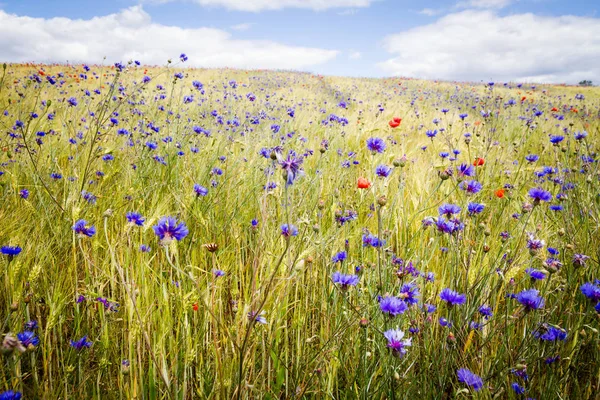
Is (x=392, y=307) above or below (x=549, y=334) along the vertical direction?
above

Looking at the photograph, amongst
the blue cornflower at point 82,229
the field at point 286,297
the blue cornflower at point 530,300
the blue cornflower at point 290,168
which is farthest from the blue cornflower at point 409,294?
the blue cornflower at point 82,229

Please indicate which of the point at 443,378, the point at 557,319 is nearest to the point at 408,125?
the point at 557,319

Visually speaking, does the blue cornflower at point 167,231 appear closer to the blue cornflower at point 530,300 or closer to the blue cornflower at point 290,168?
the blue cornflower at point 290,168

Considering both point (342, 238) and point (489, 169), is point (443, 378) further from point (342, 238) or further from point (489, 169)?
point (489, 169)

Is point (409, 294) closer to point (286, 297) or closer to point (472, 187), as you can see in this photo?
point (286, 297)

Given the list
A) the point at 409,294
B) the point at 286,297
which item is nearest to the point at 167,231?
the point at 286,297

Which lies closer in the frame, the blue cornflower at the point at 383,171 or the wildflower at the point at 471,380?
the wildflower at the point at 471,380

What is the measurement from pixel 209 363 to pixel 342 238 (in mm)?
939

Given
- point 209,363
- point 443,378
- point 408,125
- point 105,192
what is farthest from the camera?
point 408,125

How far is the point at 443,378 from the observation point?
3.35ft

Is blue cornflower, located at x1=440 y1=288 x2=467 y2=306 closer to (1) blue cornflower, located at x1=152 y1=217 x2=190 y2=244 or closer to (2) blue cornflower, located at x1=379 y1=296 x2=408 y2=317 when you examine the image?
(2) blue cornflower, located at x1=379 y1=296 x2=408 y2=317

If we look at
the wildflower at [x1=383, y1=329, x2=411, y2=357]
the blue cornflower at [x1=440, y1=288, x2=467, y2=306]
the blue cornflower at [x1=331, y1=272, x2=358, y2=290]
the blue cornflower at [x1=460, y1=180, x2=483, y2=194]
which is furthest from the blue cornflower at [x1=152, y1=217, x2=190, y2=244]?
the blue cornflower at [x1=460, y1=180, x2=483, y2=194]

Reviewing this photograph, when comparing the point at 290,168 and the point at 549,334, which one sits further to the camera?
the point at 549,334

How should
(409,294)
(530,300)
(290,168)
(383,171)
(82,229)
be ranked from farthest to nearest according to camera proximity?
(383,171)
(82,229)
(409,294)
(530,300)
(290,168)
